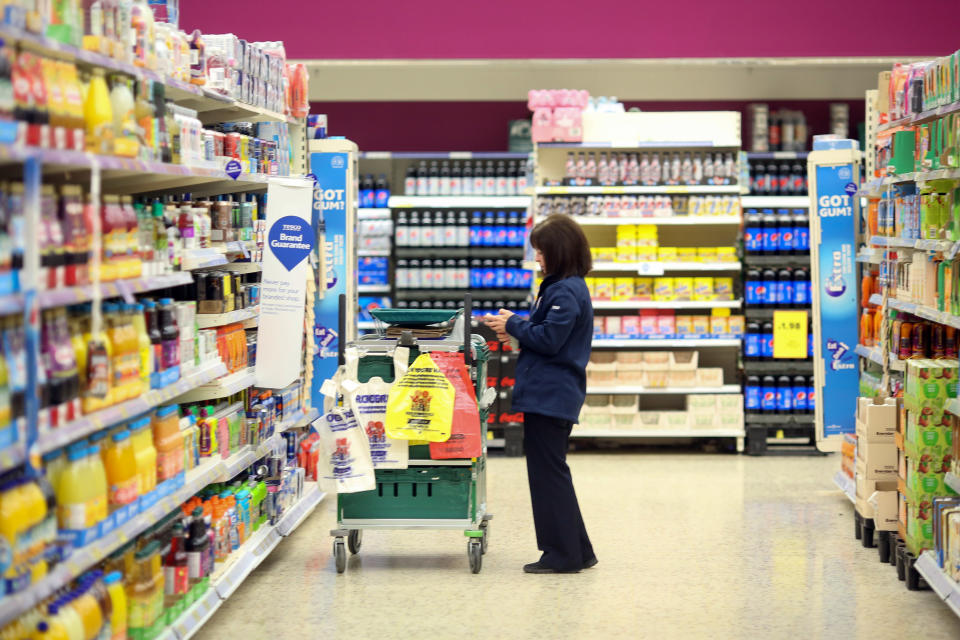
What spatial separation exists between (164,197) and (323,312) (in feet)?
6.53

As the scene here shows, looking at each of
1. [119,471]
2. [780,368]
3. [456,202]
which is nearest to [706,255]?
[780,368]

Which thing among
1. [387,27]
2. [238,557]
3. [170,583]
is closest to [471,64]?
[387,27]

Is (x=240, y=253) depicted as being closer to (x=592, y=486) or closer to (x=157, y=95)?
(x=157, y=95)

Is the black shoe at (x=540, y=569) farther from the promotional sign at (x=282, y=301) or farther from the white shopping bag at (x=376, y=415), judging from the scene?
the promotional sign at (x=282, y=301)

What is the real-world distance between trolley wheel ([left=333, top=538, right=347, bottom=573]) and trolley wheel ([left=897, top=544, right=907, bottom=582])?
255 cm

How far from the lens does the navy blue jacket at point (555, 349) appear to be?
5.46 meters

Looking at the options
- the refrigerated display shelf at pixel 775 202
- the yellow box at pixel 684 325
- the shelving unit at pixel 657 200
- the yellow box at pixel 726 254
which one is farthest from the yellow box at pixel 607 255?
the refrigerated display shelf at pixel 775 202

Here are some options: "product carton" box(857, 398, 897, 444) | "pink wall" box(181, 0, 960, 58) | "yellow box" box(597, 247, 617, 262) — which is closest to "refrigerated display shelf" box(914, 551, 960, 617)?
"product carton" box(857, 398, 897, 444)

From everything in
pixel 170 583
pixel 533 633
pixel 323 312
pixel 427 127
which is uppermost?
pixel 427 127

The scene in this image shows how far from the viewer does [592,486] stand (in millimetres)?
7844

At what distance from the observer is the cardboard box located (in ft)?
19.9

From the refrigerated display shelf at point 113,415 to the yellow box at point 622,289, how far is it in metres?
4.62

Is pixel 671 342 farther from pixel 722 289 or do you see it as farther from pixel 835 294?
pixel 835 294

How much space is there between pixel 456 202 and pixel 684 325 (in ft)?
6.81
